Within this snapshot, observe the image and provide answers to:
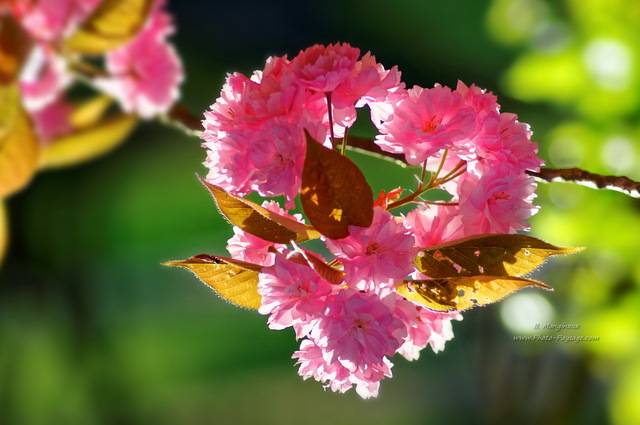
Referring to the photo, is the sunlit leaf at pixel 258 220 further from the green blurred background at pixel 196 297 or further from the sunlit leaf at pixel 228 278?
the green blurred background at pixel 196 297

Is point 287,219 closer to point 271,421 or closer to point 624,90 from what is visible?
point 624,90

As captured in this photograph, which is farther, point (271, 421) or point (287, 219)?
point (271, 421)

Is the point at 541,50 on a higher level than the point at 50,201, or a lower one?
higher

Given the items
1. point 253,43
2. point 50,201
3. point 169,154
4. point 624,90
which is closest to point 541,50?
point 624,90

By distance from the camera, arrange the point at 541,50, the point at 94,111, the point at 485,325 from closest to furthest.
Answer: the point at 94,111 < the point at 541,50 < the point at 485,325

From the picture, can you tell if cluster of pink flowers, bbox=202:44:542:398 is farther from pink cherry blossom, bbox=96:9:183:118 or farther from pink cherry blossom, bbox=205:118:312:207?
pink cherry blossom, bbox=96:9:183:118

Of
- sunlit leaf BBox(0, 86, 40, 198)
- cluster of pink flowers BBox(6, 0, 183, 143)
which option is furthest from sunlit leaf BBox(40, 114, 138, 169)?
sunlit leaf BBox(0, 86, 40, 198)

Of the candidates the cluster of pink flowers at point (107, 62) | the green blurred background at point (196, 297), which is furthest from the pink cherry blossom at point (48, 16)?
the green blurred background at point (196, 297)
